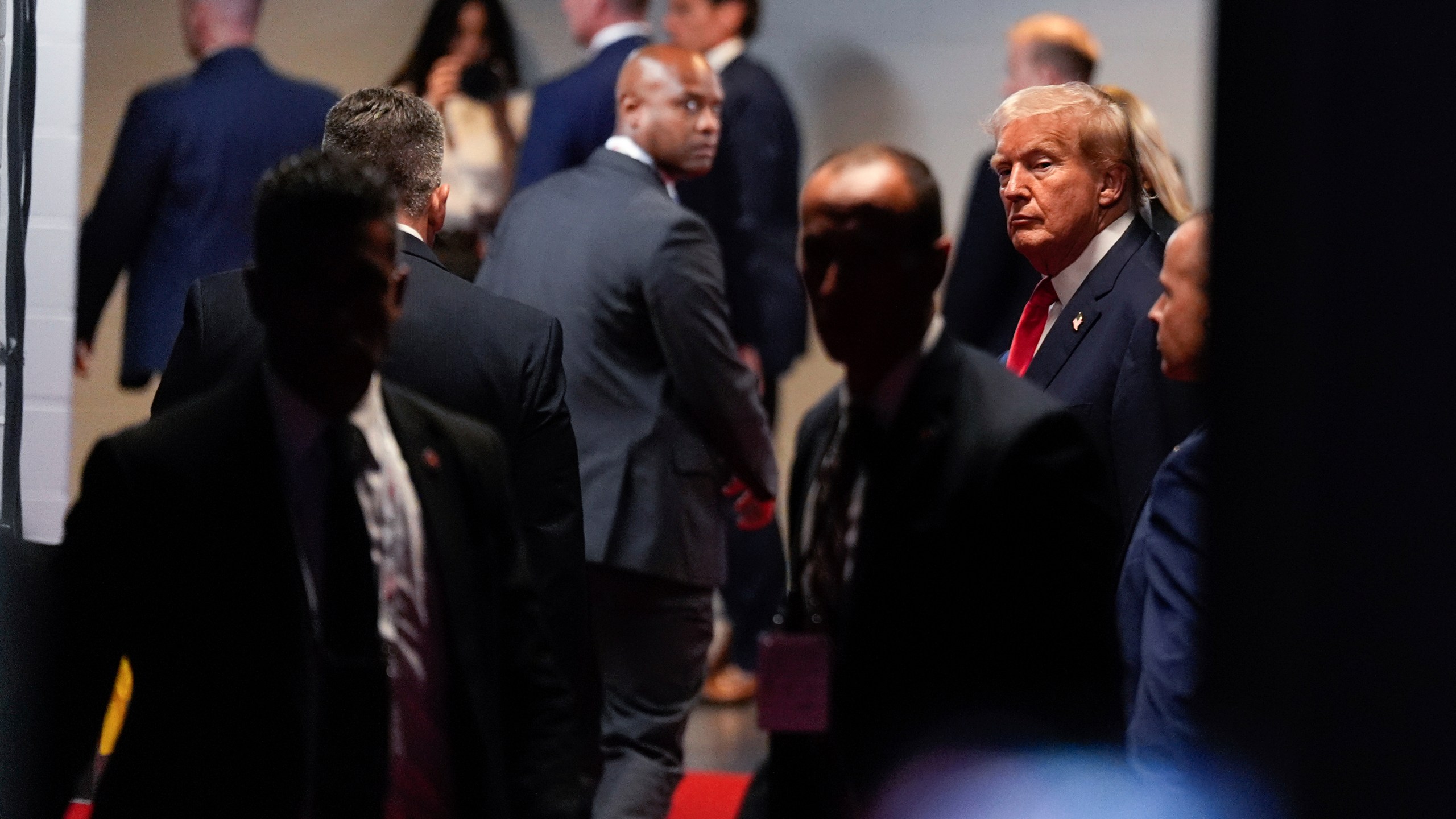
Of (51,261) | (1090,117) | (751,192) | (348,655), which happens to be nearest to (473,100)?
(751,192)

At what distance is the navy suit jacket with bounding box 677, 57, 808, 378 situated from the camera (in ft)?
16.1

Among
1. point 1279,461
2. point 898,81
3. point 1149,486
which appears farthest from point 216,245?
point 898,81

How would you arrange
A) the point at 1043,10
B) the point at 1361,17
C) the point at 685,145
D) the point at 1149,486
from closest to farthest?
1. the point at 1361,17
2. the point at 1149,486
3. the point at 685,145
4. the point at 1043,10

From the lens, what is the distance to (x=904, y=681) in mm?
1865

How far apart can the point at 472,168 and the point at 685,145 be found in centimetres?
151

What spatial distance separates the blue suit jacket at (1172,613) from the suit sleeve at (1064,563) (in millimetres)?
94

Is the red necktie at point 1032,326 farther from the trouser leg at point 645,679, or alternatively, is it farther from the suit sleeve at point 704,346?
the trouser leg at point 645,679

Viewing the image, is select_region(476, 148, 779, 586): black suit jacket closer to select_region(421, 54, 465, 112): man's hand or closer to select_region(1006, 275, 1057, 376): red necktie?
select_region(1006, 275, 1057, 376): red necktie

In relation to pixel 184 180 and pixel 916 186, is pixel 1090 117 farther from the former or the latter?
pixel 184 180

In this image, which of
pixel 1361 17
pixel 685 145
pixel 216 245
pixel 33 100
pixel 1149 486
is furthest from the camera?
pixel 685 145

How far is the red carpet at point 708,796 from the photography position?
12.0 ft

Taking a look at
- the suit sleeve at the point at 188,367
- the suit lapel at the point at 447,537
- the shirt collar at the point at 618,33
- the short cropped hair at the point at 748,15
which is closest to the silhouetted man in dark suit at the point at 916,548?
the suit lapel at the point at 447,537

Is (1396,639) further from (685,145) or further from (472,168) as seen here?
(472,168)

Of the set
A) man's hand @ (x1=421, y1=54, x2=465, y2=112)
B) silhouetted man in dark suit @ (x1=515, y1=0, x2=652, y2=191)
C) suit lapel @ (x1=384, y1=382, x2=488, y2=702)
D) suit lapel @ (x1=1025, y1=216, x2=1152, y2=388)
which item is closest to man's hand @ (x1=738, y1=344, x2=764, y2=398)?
silhouetted man in dark suit @ (x1=515, y1=0, x2=652, y2=191)
